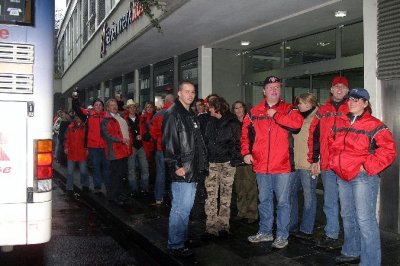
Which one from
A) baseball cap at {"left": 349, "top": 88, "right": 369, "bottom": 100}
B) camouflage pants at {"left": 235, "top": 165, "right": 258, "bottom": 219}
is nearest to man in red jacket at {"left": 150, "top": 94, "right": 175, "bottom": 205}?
camouflage pants at {"left": 235, "top": 165, "right": 258, "bottom": 219}

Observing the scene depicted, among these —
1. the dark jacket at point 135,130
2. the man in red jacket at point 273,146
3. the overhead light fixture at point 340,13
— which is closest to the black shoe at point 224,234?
the man in red jacket at point 273,146

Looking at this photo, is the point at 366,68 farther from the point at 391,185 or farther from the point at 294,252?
the point at 294,252

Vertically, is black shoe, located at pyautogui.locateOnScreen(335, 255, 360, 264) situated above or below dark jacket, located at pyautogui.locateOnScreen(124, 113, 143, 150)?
below

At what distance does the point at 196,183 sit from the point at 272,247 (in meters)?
1.31

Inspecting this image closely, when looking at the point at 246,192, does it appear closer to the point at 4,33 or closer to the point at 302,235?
the point at 302,235

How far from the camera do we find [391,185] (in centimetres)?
607

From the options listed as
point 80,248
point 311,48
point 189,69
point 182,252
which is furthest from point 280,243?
point 189,69

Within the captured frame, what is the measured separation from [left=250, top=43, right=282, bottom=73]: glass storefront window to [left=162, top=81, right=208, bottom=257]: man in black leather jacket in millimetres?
5787

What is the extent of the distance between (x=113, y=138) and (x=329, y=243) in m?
4.54

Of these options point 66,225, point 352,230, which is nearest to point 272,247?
point 352,230

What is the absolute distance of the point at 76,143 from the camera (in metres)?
10.3

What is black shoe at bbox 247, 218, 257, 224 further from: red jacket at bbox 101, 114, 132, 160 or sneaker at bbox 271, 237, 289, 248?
red jacket at bbox 101, 114, 132, 160

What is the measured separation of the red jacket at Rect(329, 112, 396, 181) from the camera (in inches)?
166

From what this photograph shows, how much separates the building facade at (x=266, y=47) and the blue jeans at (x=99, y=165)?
9.96 ft
